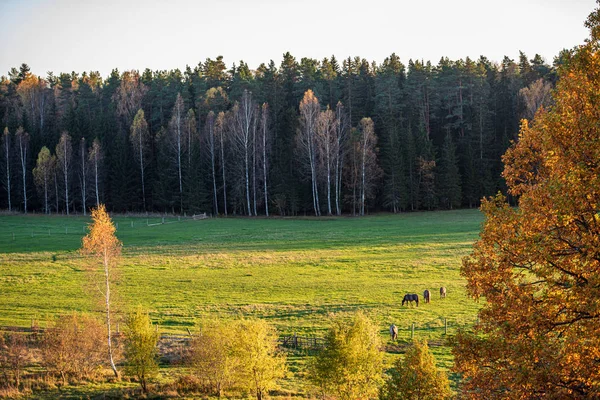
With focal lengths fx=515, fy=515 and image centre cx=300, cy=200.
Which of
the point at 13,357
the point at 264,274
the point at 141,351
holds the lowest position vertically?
the point at 13,357

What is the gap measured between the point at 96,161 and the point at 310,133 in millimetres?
38924

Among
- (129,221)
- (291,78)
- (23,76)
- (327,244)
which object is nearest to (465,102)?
(291,78)

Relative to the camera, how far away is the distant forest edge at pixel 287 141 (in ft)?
276

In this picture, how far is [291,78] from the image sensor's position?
10281 cm

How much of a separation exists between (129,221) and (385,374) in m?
65.0

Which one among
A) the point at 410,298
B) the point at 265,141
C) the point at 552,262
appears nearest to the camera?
the point at 552,262

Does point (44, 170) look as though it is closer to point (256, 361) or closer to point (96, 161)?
point (96, 161)

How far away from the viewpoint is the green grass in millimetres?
30703

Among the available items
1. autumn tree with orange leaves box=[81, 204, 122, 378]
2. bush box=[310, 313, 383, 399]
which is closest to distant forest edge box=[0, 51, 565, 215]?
autumn tree with orange leaves box=[81, 204, 122, 378]

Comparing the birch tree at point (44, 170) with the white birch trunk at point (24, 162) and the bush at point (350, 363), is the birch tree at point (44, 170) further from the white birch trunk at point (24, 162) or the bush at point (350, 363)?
the bush at point (350, 363)

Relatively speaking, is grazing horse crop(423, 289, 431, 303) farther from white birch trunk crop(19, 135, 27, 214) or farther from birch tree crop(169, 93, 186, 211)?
white birch trunk crop(19, 135, 27, 214)

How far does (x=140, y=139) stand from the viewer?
94875 mm

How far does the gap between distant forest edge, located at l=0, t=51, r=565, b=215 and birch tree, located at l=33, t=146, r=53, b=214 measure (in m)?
0.23

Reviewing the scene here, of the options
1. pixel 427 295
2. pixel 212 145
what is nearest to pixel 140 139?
pixel 212 145
